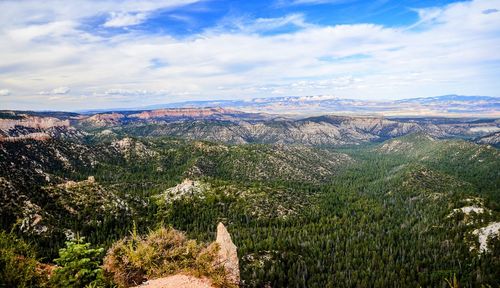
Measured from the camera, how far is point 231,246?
Answer: 58.7 metres

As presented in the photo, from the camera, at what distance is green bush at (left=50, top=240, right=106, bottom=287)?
3438 centimetres

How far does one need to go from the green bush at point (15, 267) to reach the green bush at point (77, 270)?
1676 millimetres

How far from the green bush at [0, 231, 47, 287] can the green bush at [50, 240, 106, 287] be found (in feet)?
5.50

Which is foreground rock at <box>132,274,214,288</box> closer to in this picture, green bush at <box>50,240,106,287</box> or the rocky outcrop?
green bush at <box>50,240,106,287</box>

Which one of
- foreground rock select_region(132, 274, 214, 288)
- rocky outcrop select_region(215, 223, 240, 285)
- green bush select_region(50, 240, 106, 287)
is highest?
green bush select_region(50, 240, 106, 287)

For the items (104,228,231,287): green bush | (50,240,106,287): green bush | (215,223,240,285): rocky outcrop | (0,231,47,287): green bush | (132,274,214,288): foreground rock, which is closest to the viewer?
(0,231,47,287): green bush

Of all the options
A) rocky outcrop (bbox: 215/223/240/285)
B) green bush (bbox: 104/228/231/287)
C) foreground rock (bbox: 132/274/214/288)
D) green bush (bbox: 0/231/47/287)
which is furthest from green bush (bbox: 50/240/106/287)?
rocky outcrop (bbox: 215/223/240/285)

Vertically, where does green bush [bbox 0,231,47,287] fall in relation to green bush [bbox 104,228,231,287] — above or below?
above

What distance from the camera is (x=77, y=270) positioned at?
35562 mm

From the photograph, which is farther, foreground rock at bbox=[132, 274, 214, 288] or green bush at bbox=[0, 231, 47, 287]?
foreground rock at bbox=[132, 274, 214, 288]

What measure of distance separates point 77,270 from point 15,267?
5127 millimetres

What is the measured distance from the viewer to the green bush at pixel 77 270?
113 ft

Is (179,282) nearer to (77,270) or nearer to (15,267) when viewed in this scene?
(77,270)

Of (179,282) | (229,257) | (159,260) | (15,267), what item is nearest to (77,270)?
(15,267)
